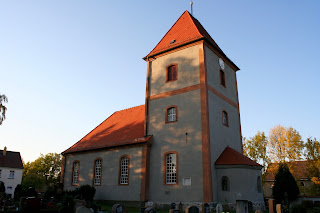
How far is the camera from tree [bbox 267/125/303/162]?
3109cm

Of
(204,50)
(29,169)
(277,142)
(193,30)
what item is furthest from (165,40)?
(29,169)

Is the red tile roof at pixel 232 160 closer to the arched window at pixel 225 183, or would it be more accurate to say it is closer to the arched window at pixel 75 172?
the arched window at pixel 225 183

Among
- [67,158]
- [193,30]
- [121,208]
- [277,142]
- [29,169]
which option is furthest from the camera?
[29,169]

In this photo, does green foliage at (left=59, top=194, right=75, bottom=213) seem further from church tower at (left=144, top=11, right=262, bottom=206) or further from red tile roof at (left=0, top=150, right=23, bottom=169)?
red tile roof at (left=0, top=150, right=23, bottom=169)

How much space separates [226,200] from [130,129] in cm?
1049

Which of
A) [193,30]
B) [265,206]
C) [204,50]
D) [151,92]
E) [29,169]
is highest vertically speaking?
[193,30]

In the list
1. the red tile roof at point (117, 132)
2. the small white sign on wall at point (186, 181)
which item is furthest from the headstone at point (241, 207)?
the red tile roof at point (117, 132)

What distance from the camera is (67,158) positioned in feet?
88.2

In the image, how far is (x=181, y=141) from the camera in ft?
61.8

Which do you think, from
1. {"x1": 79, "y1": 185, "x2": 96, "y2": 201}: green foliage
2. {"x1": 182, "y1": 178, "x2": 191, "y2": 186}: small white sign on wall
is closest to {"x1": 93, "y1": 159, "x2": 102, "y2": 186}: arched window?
{"x1": 79, "y1": 185, "x2": 96, "y2": 201}: green foliage

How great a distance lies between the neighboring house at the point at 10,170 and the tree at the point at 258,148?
1543 inches

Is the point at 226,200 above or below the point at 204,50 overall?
below

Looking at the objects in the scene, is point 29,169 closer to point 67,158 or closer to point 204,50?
point 67,158

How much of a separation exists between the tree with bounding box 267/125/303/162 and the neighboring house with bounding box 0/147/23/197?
42122mm
